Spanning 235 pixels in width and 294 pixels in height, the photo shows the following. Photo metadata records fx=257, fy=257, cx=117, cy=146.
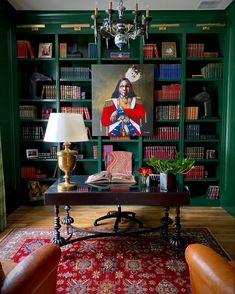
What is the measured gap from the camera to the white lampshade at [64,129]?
227 cm

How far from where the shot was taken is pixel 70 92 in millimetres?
3945

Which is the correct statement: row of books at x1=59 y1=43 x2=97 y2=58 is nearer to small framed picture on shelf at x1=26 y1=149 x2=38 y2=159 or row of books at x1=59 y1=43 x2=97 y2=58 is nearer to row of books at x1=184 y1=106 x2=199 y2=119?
small framed picture on shelf at x1=26 y1=149 x2=38 y2=159

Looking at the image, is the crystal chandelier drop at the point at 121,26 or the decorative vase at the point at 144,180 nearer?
the crystal chandelier drop at the point at 121,26

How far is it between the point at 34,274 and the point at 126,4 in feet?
11.5

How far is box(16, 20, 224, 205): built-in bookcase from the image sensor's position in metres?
3.87

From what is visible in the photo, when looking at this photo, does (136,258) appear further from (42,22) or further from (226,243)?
(42,22)

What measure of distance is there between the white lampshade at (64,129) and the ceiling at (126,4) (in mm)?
2029

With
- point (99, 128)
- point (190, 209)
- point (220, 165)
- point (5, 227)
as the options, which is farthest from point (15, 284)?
point (220, 165)

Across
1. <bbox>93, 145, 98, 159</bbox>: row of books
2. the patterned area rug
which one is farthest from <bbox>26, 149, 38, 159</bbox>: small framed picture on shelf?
the patterned area rug

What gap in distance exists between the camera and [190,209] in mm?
3889

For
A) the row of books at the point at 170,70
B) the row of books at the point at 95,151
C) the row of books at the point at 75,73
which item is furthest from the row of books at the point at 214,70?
the row of books at the point at 95,151

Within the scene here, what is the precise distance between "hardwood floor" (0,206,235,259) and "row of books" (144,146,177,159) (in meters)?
0.80

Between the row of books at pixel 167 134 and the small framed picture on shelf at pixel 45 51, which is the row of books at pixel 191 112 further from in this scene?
the small framed picture on shelf at pixel 45 51

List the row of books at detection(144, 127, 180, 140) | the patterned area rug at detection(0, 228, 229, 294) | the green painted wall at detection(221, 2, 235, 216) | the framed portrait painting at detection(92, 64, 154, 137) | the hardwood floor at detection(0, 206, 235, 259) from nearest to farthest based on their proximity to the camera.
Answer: the patterned area rug at detection(0, 228, 229, 294), the hardwood floor at detection(0, 206, 235, 259), the green painted wall at detection(221, 2, 235, 216), the framed portrait painting at detection(92, 64, 154, 137), the row of books at detection(144, 127, 180, 140)
